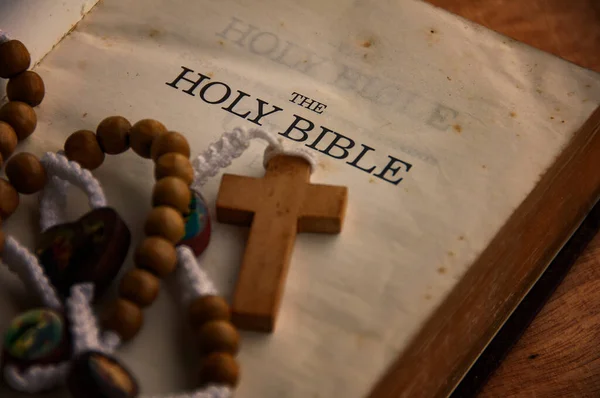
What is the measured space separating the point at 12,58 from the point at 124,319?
257mm

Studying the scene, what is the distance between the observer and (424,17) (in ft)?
2.44

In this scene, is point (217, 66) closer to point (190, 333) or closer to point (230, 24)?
point (230, 24)

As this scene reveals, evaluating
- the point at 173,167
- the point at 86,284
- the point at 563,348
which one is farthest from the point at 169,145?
the point at 563,348

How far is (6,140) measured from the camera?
61cm

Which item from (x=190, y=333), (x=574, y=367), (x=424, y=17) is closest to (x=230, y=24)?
(x=424, y=17)

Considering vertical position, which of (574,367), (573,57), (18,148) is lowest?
(18,148)

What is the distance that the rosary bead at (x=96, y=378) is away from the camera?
460 millimetres

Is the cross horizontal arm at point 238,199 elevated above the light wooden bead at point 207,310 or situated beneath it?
elevated above

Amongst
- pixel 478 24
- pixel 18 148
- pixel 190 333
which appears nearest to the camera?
pixel 190 333

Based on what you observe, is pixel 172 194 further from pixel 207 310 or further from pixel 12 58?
pixel 12 58

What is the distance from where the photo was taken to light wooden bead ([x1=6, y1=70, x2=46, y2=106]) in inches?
25.2

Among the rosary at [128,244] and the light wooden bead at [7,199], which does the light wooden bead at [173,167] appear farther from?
the light wooden bead at [7,199]

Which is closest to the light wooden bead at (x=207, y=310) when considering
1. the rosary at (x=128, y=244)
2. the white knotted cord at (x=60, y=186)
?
the rosary at (x=128, y=244)

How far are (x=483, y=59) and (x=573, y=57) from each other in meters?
0.10
